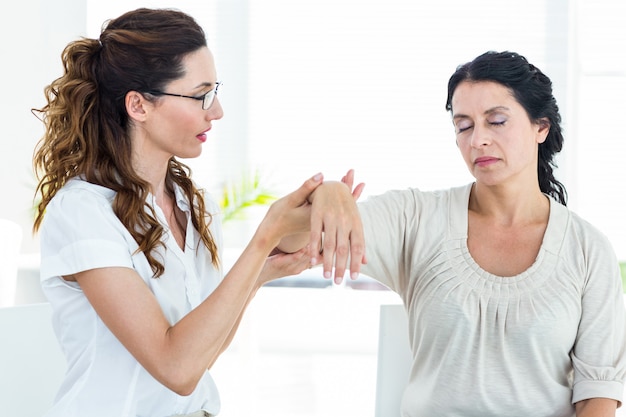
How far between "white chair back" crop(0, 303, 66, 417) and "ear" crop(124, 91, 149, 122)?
457 millimetres

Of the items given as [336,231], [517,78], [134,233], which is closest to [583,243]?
[517,78]

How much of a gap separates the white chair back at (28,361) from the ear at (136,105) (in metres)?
0.46

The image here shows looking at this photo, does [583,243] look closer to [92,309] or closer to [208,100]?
[208,100]

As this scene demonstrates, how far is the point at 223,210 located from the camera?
13.9 feet

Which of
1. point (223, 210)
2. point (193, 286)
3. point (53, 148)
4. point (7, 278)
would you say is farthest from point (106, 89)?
point (223, 210)

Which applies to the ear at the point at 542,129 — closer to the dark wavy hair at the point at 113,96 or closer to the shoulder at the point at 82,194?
the dark wavy hair at the point at 113,96

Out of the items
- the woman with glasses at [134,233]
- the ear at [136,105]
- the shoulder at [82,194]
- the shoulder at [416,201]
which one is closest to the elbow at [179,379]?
the woman with glasses at [134,233]

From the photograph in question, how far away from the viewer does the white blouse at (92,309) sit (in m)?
1.37

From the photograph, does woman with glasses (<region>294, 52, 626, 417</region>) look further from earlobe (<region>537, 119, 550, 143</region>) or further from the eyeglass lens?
the eyeglass lens

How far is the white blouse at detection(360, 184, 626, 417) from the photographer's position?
1653mm

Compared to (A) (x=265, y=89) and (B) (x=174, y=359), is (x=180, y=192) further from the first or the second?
(A) (x=265, y=89)

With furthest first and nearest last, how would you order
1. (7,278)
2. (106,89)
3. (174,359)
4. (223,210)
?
(223,210) < (7,278) < (106,89) < (174,359)

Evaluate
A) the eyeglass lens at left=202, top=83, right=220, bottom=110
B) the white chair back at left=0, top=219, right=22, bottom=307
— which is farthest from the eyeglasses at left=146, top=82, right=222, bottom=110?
the white chair back at left=0, top=219, right=22, bottom=307

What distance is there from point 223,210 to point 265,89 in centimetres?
112
